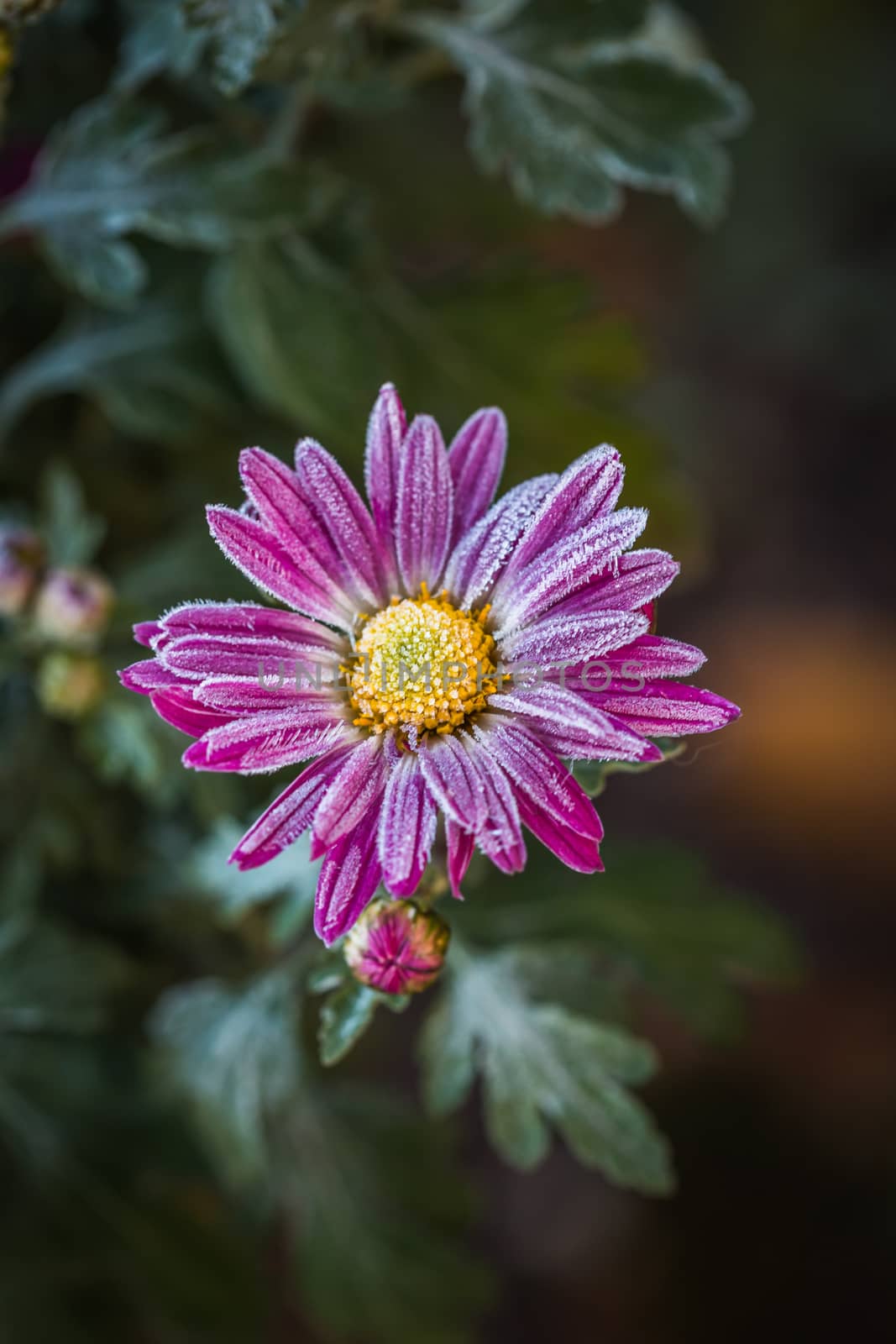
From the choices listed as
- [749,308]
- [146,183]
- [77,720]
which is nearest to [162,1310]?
[77,720]

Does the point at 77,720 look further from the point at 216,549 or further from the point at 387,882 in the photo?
the point at 387,882

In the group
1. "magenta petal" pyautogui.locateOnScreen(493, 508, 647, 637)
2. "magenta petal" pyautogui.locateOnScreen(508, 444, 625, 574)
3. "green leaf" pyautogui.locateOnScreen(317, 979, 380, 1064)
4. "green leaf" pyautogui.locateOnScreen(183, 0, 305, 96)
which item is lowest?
"green leaf" pyautogui.locateOnScreen(317, 979, 380, 1064)

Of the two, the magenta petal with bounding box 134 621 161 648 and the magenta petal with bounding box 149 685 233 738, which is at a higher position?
the magenta petal with bounding box 134 621 161 648

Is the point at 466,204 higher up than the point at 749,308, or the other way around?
the point at 749,308

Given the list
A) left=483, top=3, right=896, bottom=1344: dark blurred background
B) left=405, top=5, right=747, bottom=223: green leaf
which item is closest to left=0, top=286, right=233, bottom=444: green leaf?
left=405, top=5, right=747, bottom=223: green leaf

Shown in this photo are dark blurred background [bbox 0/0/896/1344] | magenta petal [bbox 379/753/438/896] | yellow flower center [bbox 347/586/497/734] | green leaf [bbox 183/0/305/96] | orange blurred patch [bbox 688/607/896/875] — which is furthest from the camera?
orange blurred patch [bbox 688/607/896/875]

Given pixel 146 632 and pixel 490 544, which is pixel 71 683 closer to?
pixel 146 632

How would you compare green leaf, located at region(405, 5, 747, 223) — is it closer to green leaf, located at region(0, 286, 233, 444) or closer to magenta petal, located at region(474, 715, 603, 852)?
green leaf, located at region(0, 286, 233, 444)

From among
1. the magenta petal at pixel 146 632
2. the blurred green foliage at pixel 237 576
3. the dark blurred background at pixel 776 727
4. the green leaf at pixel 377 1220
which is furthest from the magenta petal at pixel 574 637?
the dark blurred background at pixel 776 727
